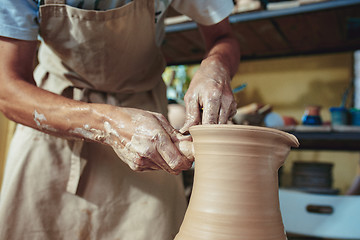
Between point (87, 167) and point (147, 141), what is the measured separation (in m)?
0.45

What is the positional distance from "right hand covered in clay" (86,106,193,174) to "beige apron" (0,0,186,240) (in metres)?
0.35

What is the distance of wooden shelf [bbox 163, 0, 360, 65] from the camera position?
200 cm

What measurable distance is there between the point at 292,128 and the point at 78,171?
4.99 feet

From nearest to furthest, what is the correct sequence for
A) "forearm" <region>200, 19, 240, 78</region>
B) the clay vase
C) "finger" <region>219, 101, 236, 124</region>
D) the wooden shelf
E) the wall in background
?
the clay vase
"finger" <region>219, 101, 236, 124</region>
"forearm" <region>200, 19, 240, 78</region>
the wooden shelf
the wall in background

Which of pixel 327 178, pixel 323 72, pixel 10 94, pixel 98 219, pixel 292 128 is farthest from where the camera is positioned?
pixel 323 72

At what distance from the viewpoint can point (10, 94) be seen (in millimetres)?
953

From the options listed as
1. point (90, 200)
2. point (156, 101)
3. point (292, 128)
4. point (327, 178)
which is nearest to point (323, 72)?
point (327, 178)

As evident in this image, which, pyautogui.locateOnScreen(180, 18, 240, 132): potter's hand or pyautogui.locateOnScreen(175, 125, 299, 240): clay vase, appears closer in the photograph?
pyautogui.locateOnScreen(175, 125, 299, 240): clay vase

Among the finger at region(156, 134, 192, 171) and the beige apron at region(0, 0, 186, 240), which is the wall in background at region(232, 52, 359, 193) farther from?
the finger at region(156, 134, 192, 171)

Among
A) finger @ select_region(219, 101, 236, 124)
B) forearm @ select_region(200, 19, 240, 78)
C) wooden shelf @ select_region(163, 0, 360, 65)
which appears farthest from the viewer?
wooden shelf @ select_region(163, 0, 360, 65)

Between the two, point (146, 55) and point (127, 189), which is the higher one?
point (146, 55)

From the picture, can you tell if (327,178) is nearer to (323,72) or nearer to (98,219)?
(323,72)

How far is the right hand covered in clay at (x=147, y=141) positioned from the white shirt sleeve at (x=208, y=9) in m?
0.48

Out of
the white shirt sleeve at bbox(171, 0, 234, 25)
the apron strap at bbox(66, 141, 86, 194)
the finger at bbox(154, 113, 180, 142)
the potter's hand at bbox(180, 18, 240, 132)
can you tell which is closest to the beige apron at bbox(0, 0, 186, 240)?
the apron strap at bbox(66, 141, 86, 194)
